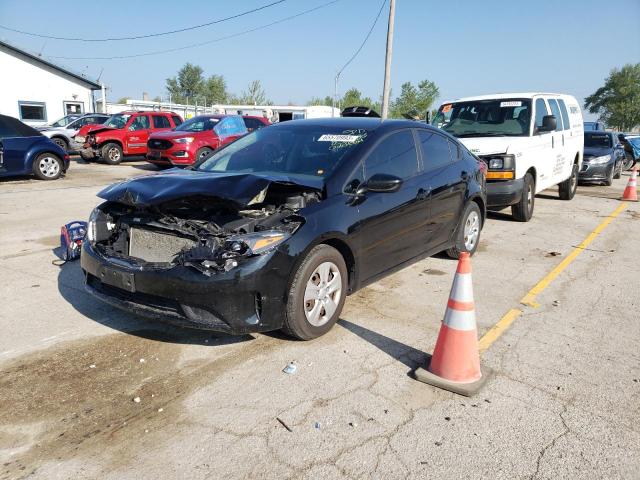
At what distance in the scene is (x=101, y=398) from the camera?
10.1 feet

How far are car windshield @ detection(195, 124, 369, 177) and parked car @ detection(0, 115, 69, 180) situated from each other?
891 cm

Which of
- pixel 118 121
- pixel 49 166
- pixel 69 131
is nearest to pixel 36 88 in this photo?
pixel 69 131

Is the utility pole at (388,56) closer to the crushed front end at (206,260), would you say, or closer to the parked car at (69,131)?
the parked car at (69,131)

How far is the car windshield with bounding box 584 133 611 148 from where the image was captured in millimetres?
14992

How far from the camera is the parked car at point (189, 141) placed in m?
14.2

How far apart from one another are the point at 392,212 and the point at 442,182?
3.67 ft

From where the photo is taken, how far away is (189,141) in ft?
46.9

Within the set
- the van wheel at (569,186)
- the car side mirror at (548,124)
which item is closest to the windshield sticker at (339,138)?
the car side mirror at (548,124)

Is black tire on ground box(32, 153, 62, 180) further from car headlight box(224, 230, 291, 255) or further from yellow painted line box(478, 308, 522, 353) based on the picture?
yellow painted line box(478, 308, 522, 353)

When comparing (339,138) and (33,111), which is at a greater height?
(33,111)

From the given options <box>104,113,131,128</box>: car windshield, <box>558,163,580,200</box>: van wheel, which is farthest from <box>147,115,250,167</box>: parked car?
<box>558,163,580,200</box>: van wheel

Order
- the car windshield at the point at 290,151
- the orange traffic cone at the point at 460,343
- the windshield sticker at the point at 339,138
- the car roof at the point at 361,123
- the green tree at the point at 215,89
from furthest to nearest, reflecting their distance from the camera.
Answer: the green tree at the point at 215,89, the car roof at the point at 361,123, the windshield sticker at the point at 339,138, the car windshield at the point at 290,151, the orange traffic cone at the point at 460,343

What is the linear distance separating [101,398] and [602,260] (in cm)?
608

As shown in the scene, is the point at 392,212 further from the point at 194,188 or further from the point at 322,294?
the point at 194,188
